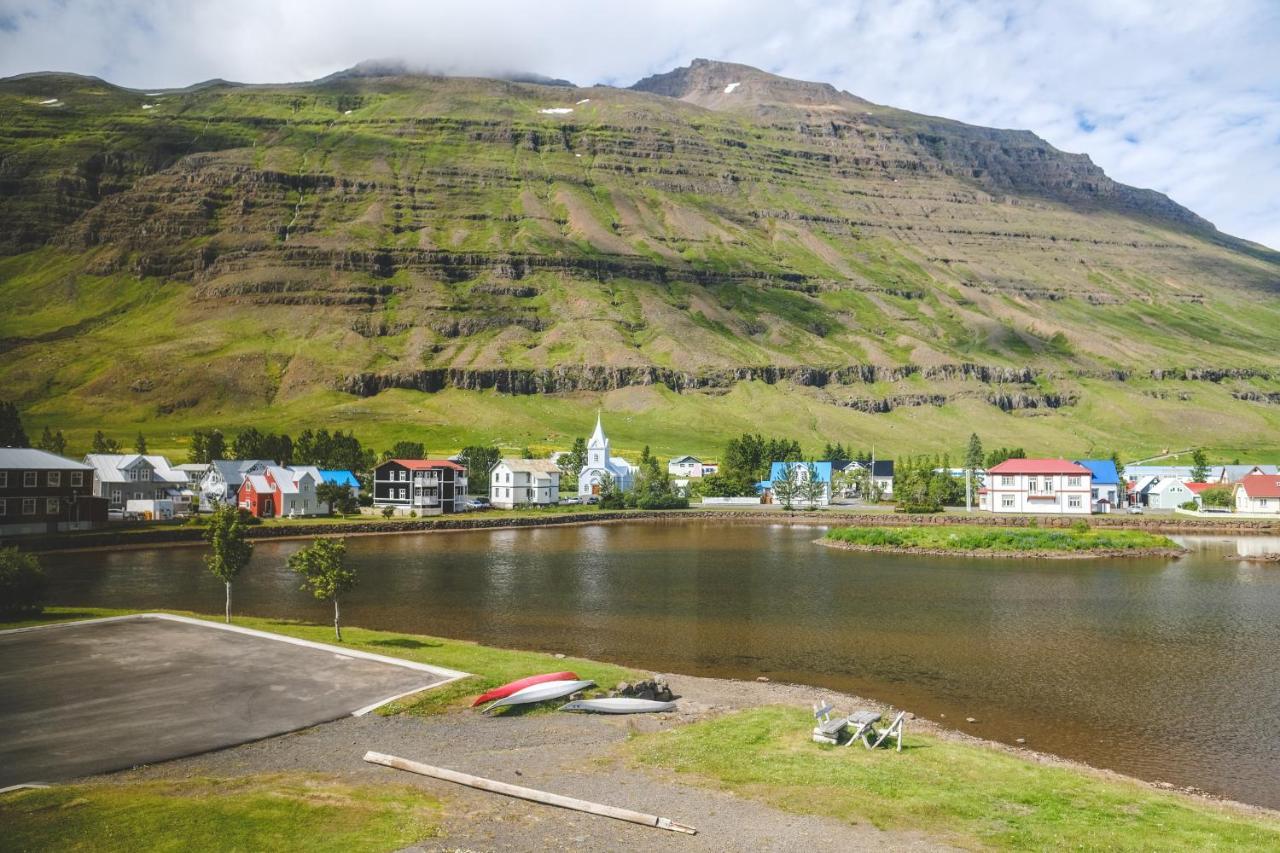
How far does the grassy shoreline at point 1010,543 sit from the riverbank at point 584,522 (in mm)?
16668

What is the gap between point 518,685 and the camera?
2727cm

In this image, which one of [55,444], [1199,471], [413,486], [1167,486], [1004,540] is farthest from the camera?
[1199,471]

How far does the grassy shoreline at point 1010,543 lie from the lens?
293 feet

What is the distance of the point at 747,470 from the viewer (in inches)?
6486

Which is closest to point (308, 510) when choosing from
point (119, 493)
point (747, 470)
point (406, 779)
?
point (119, 493)

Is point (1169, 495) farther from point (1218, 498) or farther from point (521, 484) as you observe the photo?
point (521, 484)

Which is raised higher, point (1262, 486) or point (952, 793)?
point (1262, 486)

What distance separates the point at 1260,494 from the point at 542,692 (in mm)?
140281

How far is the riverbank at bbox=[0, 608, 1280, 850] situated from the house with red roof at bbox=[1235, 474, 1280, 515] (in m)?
131

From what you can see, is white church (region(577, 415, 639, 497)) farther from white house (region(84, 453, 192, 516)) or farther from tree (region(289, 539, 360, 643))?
tree (region(289, 539, 360, 643))

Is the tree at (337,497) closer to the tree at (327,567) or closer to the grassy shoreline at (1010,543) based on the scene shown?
the grassy shoreline at (1010,543)

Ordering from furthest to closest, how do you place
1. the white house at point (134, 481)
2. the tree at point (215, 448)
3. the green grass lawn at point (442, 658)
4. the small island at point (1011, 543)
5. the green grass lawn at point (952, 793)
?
the tree at point (215, 448) < the white house at point (134, 481) < the small island at point (1011, 543) < the green grass lawn at point (442, 658) < the green grass lawn at point (952, 793)

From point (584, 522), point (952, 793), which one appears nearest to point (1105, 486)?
point (584, 522)

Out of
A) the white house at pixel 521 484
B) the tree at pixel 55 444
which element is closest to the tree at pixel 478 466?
the white house at pixel 521 484
